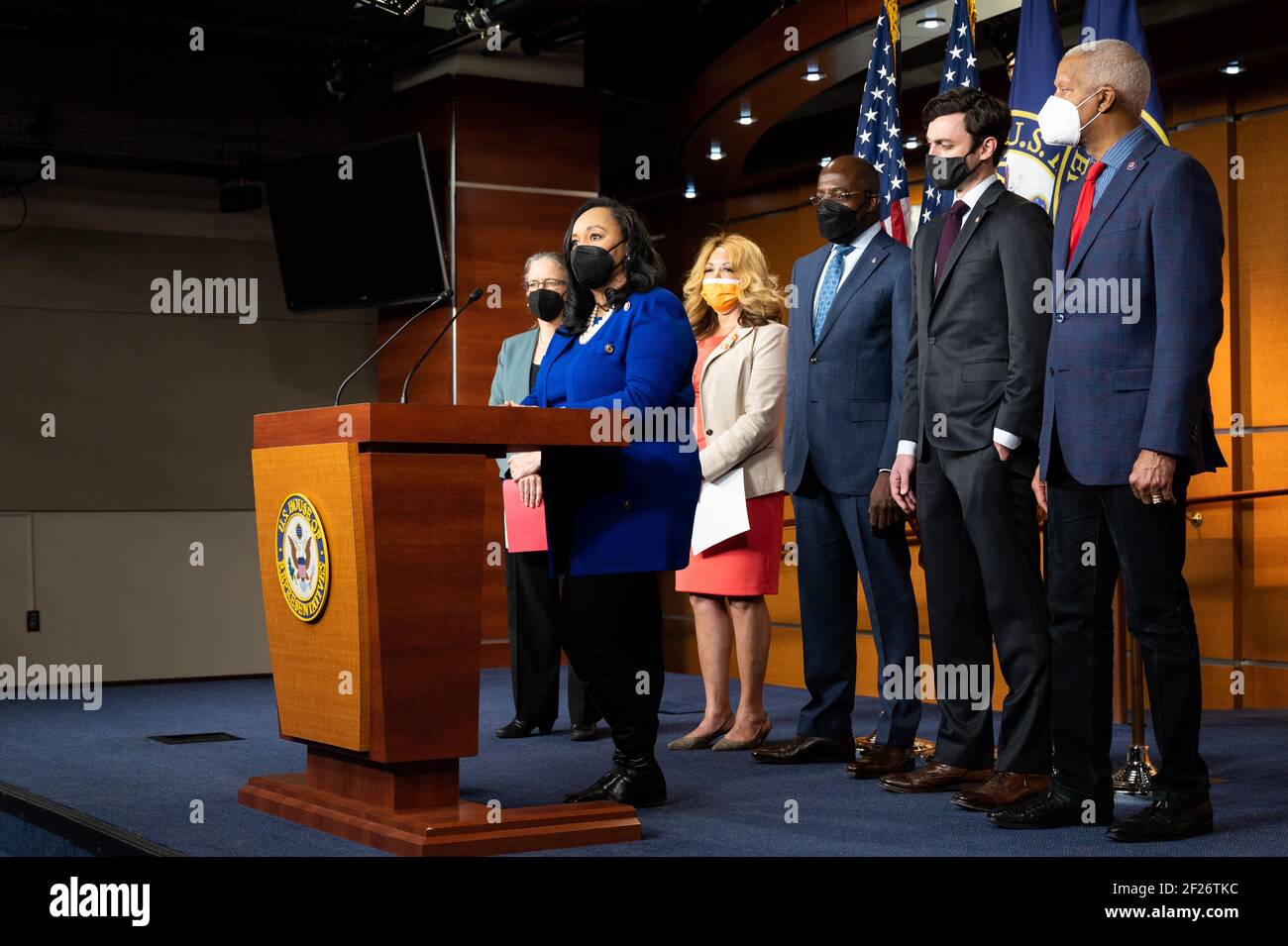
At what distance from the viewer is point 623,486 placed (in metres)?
3.34

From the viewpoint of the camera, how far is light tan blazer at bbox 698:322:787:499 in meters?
4.67

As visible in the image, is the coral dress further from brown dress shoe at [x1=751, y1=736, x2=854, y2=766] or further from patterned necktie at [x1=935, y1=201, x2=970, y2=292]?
patterned necktie at [x1=935, y1=201, x2=970, y2=292]

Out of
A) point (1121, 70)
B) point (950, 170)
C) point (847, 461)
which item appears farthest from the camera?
point (847, 461)

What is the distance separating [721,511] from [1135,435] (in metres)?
1.92

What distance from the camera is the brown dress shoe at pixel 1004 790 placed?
3.36 m

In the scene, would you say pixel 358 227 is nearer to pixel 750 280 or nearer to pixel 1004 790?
pixel 750 280

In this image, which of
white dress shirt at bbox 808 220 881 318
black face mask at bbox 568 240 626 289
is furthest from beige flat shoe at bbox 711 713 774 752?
black face mask at bbox 568 240 626 289

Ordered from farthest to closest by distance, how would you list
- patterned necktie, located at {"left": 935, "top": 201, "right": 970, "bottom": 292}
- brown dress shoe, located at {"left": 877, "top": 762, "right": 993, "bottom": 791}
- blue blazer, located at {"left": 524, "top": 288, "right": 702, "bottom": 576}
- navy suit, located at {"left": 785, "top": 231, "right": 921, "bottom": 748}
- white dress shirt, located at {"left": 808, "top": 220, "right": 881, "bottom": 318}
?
white dress shirt, located at {"left": 808, "top": 220, "right": 881, "bottom": 318} < navy suit, located at {"left": 785, "top": 231, "right": 921, "bottom": 748} < brown dress shoe, located at {"left": 877, "top": 762, "right": 993, "bottom": 791} < patterned necktie, located at {"left": 935, "top": 201, "right": 970, "bottom": 292} < blue blazer, located at {"left": 524, "top": 288, "right": 702, "bottom": 576}

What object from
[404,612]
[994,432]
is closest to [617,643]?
[404,612]

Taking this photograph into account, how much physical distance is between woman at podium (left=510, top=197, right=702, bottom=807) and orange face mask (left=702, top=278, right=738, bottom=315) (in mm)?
1305

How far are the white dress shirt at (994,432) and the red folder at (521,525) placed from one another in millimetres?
1455

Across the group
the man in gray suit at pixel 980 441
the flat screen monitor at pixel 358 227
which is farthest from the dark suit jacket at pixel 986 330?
the flat screen monitor at pixel 358 227
